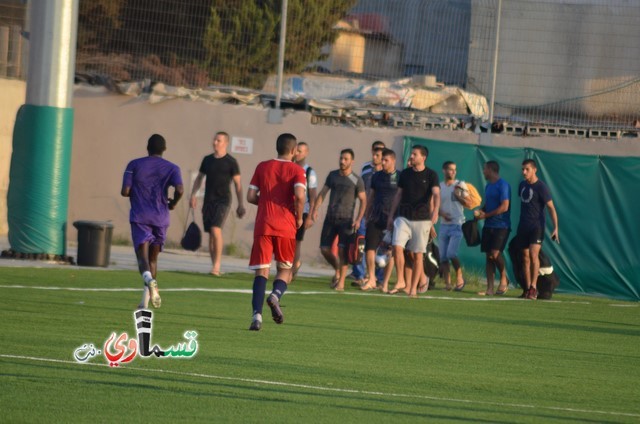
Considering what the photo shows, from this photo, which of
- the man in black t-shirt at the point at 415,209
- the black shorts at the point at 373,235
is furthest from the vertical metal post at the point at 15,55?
the man in black t-shirt at the point at 415,209

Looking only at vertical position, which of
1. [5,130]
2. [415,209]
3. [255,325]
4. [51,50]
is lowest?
[255,325]

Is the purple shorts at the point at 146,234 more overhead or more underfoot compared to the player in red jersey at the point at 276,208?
more underfoot

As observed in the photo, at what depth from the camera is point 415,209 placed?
58.4 ft

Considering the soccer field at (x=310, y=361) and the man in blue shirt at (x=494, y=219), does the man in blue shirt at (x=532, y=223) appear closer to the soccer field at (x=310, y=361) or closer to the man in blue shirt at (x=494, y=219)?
the man in blue shirt at (x=494, y=219)

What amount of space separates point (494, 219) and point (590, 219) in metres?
2.56

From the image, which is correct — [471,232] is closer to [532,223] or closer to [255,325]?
[532,223]

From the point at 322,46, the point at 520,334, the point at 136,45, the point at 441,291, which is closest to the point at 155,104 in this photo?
the point at 136,45

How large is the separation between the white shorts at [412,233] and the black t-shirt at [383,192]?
606mm

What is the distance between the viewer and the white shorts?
1777 centimetres

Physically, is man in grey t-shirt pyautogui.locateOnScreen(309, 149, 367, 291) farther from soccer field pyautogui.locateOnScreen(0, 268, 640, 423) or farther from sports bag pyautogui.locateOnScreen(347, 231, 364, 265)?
soccer field pyautogui.locateOnScreen(0, 268, 640, 423)

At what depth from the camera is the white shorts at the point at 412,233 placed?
1777 cm

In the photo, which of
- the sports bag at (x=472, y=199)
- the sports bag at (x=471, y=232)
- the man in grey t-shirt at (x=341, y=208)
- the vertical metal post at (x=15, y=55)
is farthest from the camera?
the vertical metal post at (x=15, y=55)

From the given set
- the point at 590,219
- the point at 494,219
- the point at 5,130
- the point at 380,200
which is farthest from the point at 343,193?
the point at 5,130

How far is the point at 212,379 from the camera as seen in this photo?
28.5ft
